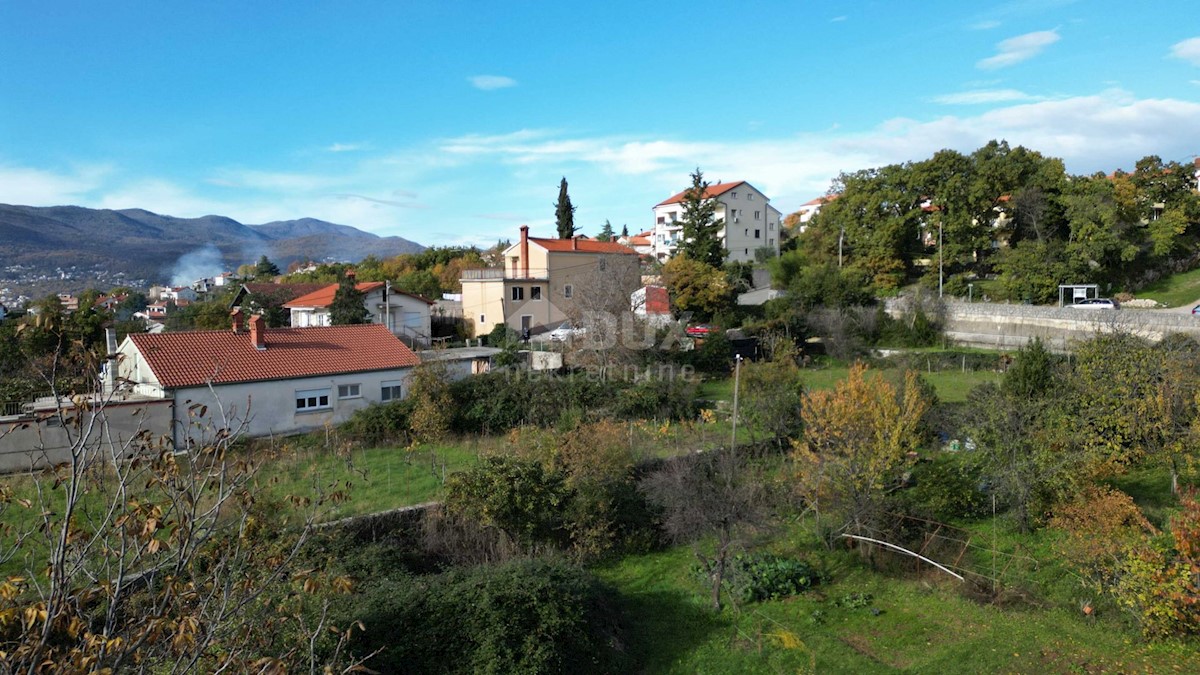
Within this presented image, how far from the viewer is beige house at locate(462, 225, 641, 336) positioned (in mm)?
38812

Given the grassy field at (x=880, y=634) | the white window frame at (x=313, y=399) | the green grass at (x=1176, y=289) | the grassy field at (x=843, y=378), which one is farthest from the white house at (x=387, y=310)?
the green grass at (x=1176, y=289)

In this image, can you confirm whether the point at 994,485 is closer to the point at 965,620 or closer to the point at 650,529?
the point at 965,620

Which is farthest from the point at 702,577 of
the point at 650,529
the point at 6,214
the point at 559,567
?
the point at 6,214

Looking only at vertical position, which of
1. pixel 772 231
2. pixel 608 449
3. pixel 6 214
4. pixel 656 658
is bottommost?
pixel 656 658

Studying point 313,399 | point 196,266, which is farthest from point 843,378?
point 196,266

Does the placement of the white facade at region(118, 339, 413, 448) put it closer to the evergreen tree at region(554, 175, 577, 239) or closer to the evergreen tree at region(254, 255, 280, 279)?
the evergreen tree at region(554, 175, 577, 239)

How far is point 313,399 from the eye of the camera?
21797mm

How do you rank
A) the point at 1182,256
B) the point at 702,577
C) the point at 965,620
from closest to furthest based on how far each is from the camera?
1. the point at 965,620
2. the point at 702,577
3. the point at 1182,256

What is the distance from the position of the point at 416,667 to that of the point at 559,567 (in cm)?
292

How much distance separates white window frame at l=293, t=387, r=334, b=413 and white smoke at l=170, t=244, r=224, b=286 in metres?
106

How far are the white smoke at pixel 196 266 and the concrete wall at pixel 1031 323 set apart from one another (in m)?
111

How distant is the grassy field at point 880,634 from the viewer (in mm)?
Result: 10531

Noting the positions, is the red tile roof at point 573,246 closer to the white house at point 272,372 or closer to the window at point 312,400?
the white house at point 272,372

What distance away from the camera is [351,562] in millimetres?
12609
